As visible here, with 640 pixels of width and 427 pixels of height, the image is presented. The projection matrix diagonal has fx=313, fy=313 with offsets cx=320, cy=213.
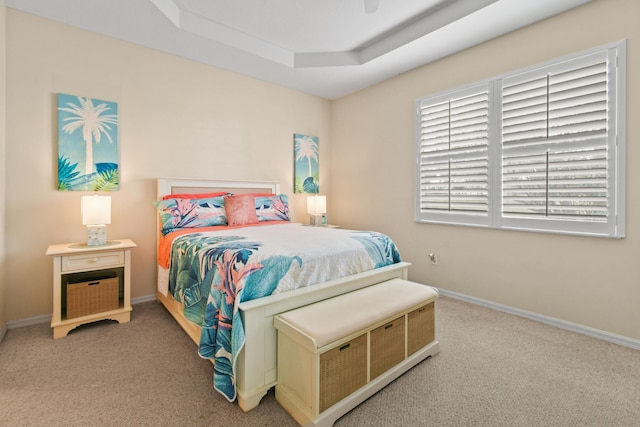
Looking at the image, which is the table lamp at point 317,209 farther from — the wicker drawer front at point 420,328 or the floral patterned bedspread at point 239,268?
the wicker drawer front at point 420,328

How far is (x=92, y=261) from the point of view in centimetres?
256

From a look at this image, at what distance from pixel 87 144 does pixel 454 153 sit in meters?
3.62

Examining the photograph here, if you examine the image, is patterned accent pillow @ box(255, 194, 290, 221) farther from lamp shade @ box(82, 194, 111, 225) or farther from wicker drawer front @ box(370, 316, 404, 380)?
wicker drawer front @ box(370, 316, 404, 380)

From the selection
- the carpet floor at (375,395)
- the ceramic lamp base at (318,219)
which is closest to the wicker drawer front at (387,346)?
the carpet floor at (375,395)

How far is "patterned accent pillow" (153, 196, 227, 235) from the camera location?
3004mm

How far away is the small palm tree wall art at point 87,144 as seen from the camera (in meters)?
2.79

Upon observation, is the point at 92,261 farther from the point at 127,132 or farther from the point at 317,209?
the point at 317,209

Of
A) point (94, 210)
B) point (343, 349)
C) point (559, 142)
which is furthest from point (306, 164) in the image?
point (343, 349)

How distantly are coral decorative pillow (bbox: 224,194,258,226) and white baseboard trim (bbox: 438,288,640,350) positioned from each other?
2.34 m

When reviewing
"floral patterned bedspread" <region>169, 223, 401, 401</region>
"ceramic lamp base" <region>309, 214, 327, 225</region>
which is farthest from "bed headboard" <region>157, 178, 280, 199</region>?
"floral patterned bedspread" <region>169, 223, 401, 401</region>

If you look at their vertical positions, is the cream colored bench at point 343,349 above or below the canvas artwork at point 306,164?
below

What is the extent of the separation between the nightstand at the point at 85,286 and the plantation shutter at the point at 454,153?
314 centimetres

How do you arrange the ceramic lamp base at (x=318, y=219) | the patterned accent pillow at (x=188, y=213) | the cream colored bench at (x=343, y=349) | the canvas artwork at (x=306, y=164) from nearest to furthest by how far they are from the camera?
the cream colored bench at (x=343, y=349) < the patterned accent pillow at (x=188, y=213) < the ceramic lamp base at (x=318, y=219) < the canvas artwork at (x=306, y=164)

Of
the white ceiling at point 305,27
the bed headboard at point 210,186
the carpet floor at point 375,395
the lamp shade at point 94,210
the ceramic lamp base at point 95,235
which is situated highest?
the white ceiling at point 305,27
